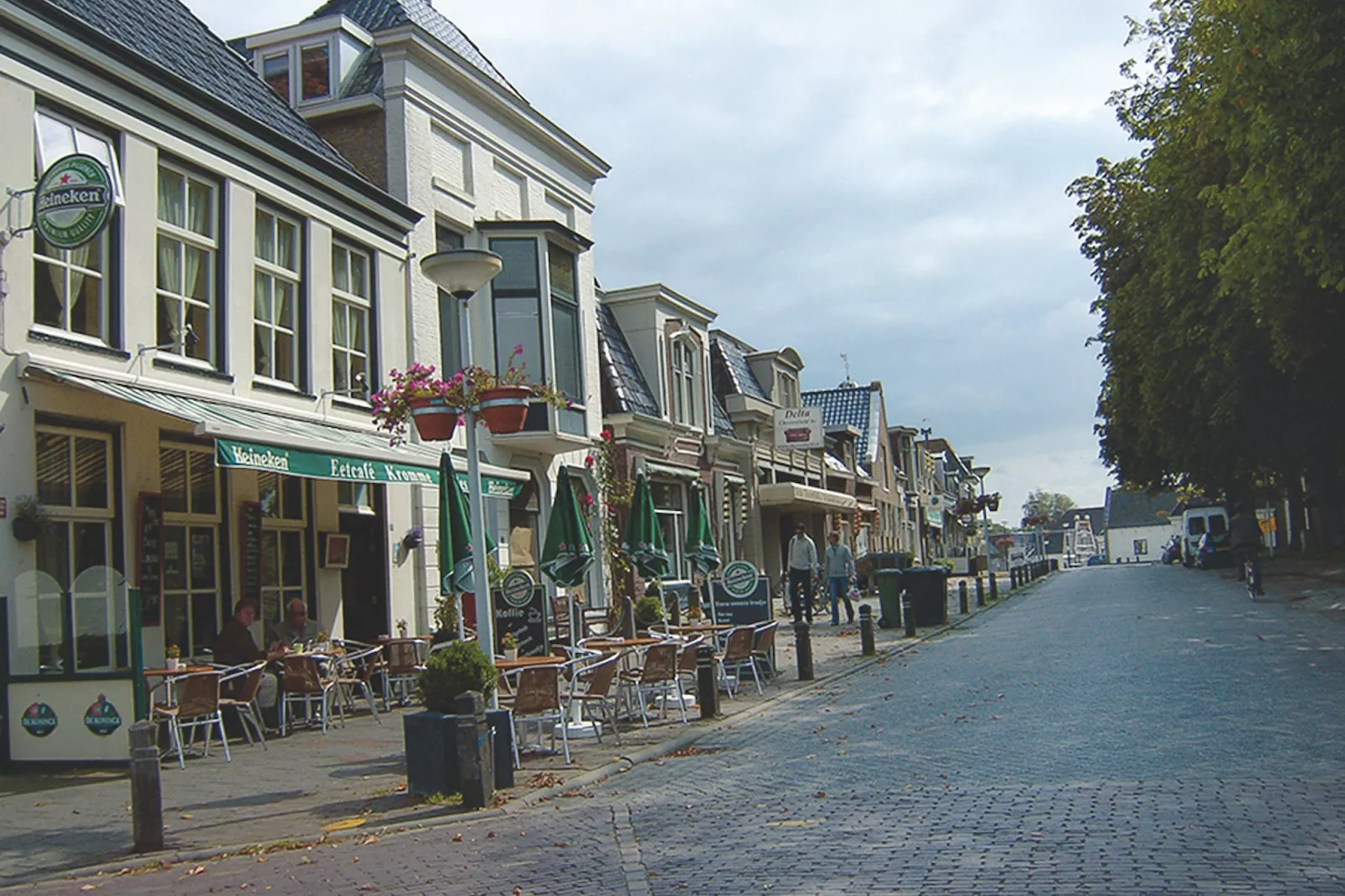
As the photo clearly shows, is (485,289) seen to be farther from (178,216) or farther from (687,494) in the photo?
(687,494)

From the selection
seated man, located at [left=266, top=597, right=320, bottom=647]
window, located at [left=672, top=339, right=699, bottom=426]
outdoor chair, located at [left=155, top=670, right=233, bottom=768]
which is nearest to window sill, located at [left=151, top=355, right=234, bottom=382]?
seated man, located at [left=266, top=597, right=320, bottom=647]

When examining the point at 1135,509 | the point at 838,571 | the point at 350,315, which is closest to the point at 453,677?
the point at 350,315

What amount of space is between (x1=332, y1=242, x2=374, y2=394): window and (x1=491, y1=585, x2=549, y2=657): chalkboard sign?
4.21 m

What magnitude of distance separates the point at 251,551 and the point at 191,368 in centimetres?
243

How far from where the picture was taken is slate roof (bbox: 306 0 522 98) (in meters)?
21.8

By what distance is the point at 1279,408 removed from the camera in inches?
1155

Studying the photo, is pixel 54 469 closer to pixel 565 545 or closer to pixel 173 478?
pixel 173 478

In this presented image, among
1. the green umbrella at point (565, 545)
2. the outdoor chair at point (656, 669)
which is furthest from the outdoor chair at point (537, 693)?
the green umbrella at point (565, 545)

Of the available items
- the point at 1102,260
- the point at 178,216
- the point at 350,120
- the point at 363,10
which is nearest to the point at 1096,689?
the point at 178,216

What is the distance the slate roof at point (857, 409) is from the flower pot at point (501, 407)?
4486cm

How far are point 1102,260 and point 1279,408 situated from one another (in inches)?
225

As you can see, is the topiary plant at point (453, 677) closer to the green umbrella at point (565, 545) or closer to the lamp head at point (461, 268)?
the lamp head at point (461, 268)

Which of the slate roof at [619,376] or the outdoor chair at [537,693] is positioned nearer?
the outdoor chair at [537,693]

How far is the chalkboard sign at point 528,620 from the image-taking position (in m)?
15.0
